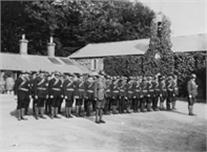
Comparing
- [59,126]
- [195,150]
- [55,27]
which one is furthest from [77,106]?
[55,27]

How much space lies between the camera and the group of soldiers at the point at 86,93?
13977mm

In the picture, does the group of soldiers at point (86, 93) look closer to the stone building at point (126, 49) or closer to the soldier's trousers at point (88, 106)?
the soldier's trousers at point (88, 106)

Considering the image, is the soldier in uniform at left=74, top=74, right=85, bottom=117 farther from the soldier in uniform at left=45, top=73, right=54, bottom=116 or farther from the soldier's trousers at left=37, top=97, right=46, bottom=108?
the soldier's trousers at left=37, top=97, right=46, bottom=108

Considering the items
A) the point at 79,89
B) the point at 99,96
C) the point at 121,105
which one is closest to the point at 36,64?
the point at 121,105

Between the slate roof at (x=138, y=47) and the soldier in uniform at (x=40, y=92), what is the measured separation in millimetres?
13223

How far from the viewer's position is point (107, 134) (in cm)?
1151

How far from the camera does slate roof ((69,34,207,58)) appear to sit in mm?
27047

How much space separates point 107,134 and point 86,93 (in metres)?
3.72

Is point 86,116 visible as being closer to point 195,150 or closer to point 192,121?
point 192,121

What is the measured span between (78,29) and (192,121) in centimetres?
3410

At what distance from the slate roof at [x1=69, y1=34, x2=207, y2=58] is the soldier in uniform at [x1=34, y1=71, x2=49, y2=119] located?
43.4 ft

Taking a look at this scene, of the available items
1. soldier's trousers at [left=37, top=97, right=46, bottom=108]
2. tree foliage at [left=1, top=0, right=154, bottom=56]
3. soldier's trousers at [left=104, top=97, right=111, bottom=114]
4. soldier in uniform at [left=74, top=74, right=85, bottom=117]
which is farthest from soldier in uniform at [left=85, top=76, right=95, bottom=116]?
tree foliage at [left=1, top=0, right=154, bottom=56]

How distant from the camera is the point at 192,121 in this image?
1458 centimetres

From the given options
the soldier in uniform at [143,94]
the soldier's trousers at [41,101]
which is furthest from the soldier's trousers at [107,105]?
the soldier's trousers at [41,101]
